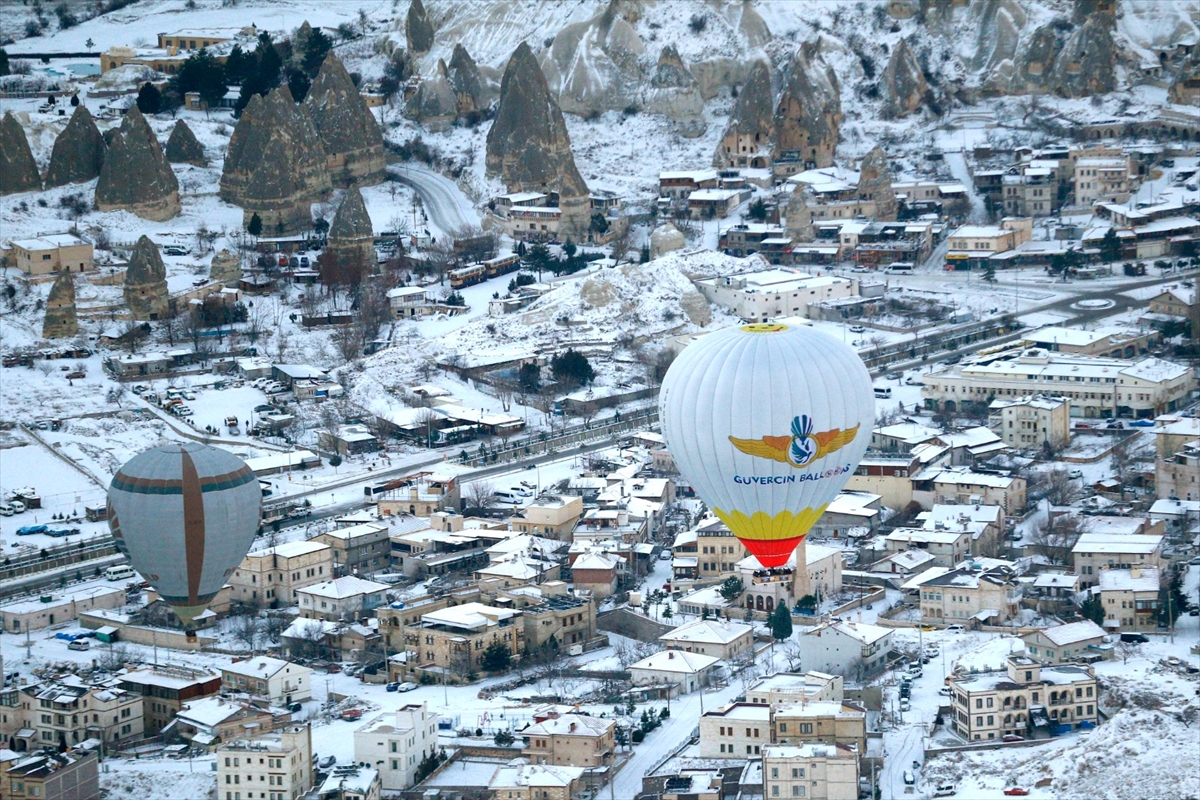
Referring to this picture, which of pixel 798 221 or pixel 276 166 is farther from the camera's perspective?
pixel 798 221

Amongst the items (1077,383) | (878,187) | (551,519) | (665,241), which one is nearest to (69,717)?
(551,519)

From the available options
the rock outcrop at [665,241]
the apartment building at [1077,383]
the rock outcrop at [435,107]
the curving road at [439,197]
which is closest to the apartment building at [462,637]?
the apartment building at [1077,383]

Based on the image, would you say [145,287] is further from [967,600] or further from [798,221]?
[967,600]

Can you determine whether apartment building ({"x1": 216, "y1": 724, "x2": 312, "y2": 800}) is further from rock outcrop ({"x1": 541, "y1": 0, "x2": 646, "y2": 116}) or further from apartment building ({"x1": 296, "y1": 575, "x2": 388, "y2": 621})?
rock outcrop ({"x1": 541, "y1": 0, "x2": 646, "y2": 116})

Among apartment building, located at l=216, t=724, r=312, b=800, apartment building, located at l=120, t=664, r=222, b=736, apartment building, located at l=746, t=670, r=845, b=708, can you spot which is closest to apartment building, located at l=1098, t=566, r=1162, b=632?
apartment building, located at l=746, t=670, r=845, b=708

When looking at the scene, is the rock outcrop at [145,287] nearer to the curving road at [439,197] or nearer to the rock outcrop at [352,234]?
the rock outcrop at [352,234]

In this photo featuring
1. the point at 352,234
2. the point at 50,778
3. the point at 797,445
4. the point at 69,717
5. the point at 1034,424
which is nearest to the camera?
the point at 50,778
